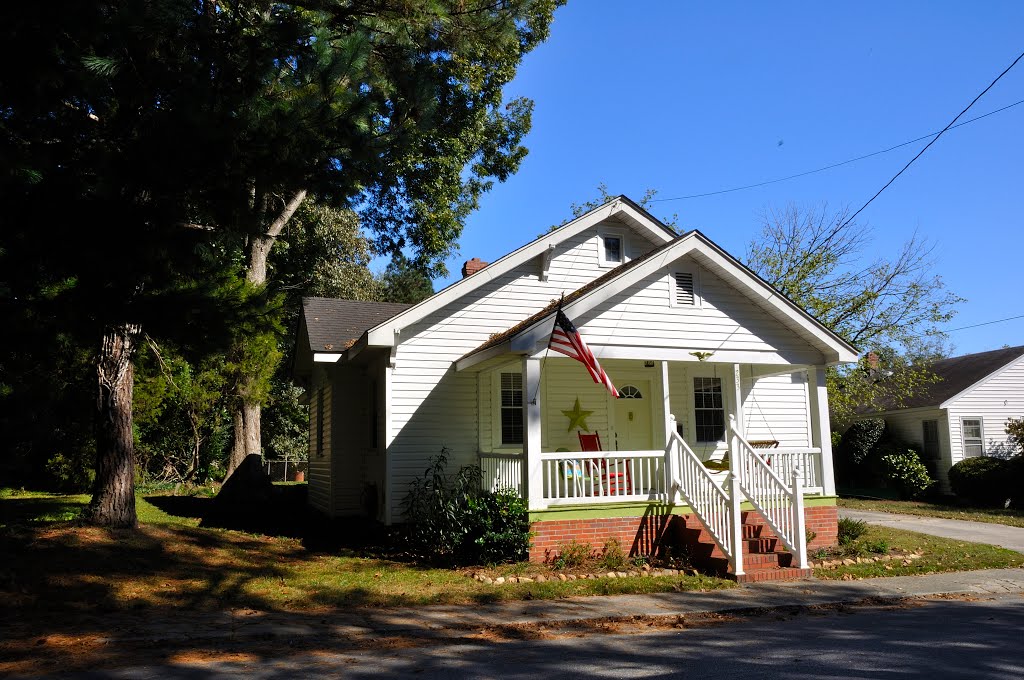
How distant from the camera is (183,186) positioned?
770 cm

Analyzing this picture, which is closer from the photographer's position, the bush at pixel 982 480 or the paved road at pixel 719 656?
the paved road at pixel 719 656

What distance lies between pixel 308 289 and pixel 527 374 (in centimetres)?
2370

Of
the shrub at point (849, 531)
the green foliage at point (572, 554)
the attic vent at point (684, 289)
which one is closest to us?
the green foliage at point (572, 554)

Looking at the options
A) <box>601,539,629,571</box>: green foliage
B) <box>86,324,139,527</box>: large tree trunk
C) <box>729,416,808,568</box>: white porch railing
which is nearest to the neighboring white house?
<box>729,416,808,568</box>: white porch railing

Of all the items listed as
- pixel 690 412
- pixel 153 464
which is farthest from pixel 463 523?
pixel 153 464

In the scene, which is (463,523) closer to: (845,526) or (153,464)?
(845,526)

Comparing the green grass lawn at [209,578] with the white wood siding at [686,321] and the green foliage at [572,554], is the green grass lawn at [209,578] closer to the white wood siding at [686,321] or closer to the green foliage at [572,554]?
the green foliage at [572,554]

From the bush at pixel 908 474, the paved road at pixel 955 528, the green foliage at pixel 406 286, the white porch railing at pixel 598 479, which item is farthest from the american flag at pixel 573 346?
the green foliage at pixel 406 286

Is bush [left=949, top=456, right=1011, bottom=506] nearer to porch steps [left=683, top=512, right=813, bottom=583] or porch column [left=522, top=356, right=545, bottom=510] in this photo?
porch steps [left=683, top=512, right=813, bottom=583]

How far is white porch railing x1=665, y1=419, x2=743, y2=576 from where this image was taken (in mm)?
10766

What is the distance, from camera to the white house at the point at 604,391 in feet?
38.5

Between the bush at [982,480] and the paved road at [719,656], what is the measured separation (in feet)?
53.1

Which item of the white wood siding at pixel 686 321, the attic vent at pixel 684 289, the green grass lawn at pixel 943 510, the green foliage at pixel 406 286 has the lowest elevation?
the green grass lawn at pixel 943 510

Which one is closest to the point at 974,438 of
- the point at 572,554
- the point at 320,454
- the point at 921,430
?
the point at 921,430
